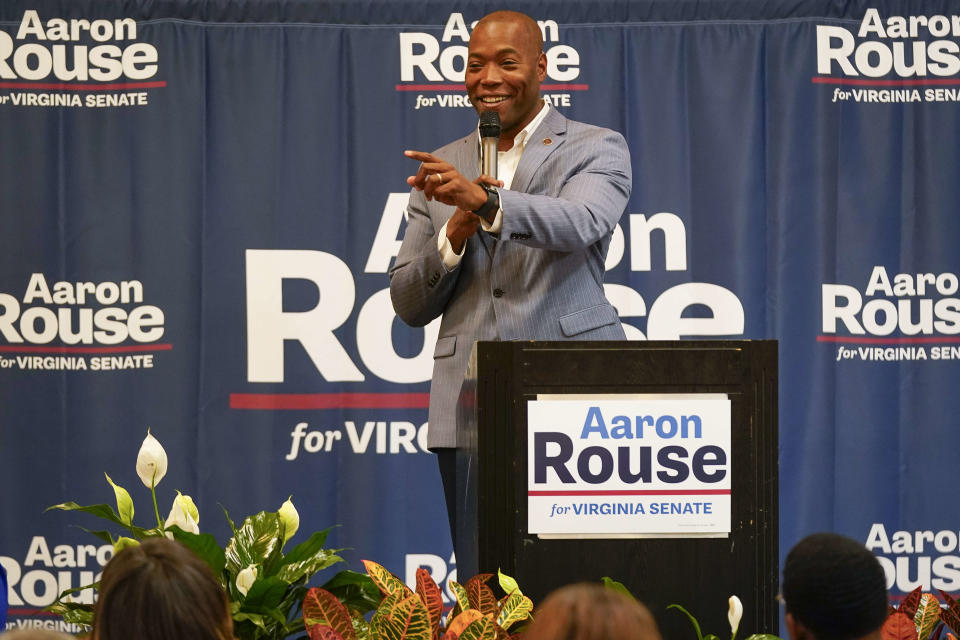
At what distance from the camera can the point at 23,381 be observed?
4.45 meters

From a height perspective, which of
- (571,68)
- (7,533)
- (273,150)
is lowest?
(7,533)

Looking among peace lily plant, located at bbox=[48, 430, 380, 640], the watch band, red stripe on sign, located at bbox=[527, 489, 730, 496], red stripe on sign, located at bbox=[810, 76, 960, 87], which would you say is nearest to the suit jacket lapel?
the watch band

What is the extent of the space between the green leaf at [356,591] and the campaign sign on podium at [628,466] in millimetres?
314

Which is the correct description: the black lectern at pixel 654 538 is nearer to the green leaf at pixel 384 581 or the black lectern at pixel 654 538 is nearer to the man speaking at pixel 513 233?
the green leaf at pixel 384 581

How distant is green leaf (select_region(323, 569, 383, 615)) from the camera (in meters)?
2.06

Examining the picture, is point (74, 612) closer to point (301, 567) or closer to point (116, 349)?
point (301, 567)

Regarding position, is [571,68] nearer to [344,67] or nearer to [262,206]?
[344,67]

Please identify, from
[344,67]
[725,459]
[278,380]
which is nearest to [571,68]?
[344,67]

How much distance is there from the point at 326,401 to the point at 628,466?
2.59 m

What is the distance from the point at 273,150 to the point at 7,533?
183 centimetres

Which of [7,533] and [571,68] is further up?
[571,68]

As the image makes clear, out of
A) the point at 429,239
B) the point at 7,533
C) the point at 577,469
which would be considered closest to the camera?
the point at 577,469

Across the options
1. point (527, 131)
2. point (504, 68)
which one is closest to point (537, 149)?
point (527, 131)

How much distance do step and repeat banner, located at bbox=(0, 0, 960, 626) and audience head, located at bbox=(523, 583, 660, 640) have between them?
3308 millimetres
